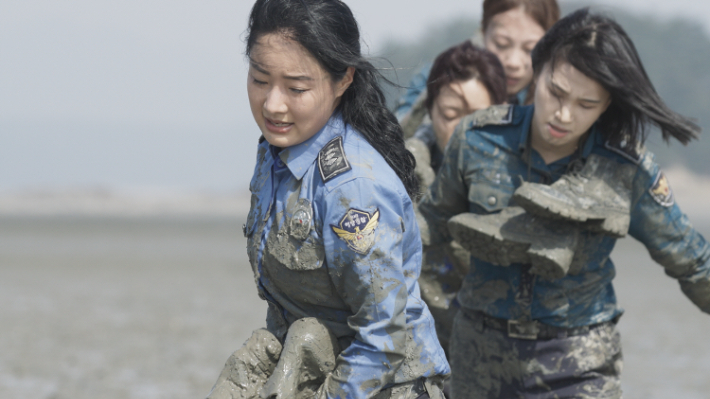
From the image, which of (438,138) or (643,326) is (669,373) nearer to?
(643,326)

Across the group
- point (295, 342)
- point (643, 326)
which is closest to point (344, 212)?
point (295, 342)

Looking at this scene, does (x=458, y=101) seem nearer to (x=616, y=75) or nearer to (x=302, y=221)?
(x=616, y=75)

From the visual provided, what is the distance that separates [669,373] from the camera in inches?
360

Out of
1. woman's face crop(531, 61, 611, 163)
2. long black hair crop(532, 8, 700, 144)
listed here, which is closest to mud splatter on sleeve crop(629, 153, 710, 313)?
long black hair crop(532, 8, 700, 144)

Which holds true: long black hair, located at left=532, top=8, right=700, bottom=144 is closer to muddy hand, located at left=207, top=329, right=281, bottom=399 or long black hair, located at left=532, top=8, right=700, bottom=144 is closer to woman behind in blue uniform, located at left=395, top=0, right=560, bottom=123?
woman behind in blue uniform, located at left=395, top=0, right=560, bottom=123

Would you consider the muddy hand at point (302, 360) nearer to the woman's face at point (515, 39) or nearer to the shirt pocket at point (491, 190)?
the shirt pocket at point (491, 190)

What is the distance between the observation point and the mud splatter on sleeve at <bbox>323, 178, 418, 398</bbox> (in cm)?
233

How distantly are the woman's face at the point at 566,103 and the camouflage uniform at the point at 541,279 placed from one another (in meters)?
0.16

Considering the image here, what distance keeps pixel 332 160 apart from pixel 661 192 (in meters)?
1.57

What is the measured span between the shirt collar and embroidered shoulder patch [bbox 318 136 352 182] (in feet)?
0.18

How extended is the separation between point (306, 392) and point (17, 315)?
11.3 meters

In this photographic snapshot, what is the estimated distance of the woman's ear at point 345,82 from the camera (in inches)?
100

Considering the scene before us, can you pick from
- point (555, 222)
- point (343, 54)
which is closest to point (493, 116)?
point (555, 222)

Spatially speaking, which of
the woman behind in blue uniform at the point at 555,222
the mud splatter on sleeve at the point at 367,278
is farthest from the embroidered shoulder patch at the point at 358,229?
the woman behind in blue uniform at the point at 555,222
